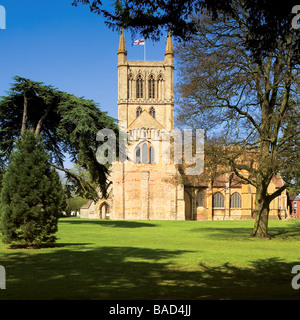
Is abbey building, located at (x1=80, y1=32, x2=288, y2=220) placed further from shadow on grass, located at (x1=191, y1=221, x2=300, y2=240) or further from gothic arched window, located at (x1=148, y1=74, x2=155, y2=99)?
shadow on grass, located at (x1=191, y1=221, x2=300, y2=240)

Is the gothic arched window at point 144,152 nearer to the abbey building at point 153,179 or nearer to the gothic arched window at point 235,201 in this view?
the abbey building at point 153,179

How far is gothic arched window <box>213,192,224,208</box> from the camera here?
215 feet

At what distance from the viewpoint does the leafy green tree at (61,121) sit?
27.5 m

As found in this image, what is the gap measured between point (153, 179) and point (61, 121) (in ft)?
107

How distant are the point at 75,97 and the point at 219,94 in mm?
12241

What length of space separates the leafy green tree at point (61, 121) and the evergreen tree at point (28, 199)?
12.3 metres

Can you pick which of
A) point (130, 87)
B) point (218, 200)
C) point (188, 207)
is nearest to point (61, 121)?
point (188, 207)

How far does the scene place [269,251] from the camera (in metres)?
14.9

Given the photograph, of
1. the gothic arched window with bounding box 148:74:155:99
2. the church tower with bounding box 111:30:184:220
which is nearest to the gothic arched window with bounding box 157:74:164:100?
the gothic arched window with bounding box 148:74:155:99

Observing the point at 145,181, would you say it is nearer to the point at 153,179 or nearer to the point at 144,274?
the point at 153,179

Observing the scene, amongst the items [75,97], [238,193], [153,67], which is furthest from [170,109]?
[75,97]

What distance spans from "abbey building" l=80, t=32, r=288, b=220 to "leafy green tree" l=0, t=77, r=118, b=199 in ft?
73.3

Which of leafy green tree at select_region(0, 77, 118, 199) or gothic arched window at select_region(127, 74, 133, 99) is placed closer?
leafy green tree at select_region(0, 77, 118, 199)
